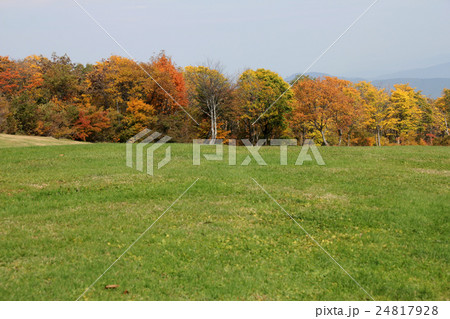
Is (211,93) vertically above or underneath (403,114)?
above

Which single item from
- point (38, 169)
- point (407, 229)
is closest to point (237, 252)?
point (407, 229)

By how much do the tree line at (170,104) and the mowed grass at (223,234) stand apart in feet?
76.6

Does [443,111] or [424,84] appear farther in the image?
[424,84]

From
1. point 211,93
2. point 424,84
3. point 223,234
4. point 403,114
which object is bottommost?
point 223,234

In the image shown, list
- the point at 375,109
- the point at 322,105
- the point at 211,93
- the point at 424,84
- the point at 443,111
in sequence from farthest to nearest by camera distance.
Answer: the point at 424,84 → the point at 443,111 → the point at 375,109 → the point at 322,105 → the point at 211,93

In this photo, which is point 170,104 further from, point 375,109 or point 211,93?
point 375,109

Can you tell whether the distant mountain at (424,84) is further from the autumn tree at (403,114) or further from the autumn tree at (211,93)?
the autumn tree at (211,93)

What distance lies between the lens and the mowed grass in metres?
6.07

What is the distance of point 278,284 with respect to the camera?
6156 millimetres

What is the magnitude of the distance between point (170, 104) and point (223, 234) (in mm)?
41252

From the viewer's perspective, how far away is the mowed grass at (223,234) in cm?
607

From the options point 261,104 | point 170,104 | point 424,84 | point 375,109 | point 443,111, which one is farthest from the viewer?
point 424,84

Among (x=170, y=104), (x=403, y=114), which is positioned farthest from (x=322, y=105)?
(x=170, y=104)

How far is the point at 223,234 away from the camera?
843 centimetres
